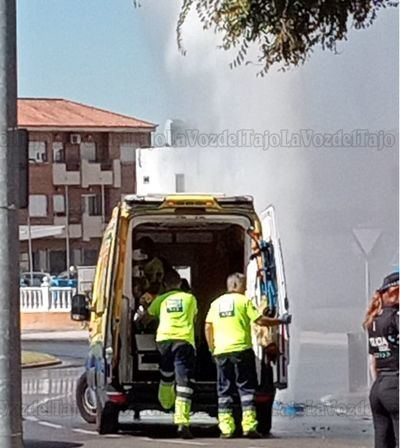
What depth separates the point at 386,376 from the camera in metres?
8.04

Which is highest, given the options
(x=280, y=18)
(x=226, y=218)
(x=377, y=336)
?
(x=280, y=18)

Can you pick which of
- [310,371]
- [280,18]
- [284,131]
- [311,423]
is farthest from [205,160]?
[280,18]

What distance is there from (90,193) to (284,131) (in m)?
49.0

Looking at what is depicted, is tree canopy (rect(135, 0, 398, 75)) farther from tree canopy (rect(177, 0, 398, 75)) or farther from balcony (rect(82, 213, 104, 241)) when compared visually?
balcony (rect(82, 213, 104, 241))

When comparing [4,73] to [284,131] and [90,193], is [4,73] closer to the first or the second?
[284,131]

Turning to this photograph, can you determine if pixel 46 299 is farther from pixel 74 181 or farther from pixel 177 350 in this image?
pixel 177 350

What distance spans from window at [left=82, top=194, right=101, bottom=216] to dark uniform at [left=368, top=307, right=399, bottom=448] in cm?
6118

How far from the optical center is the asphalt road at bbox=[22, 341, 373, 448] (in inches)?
472

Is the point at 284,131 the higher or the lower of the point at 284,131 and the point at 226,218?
the higher

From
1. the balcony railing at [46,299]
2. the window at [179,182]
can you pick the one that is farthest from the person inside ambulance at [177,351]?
the balcony railing at [46,299]

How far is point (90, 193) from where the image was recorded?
70000mm

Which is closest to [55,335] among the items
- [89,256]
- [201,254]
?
[201,254]

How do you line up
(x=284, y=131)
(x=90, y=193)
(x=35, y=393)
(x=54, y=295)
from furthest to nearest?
(x=90, y=193), (x=54, y=295), (x=284, y=131), (x=35, y=393)

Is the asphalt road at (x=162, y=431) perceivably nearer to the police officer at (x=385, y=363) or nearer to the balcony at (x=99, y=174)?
the police officer at (x=385, y=363)
